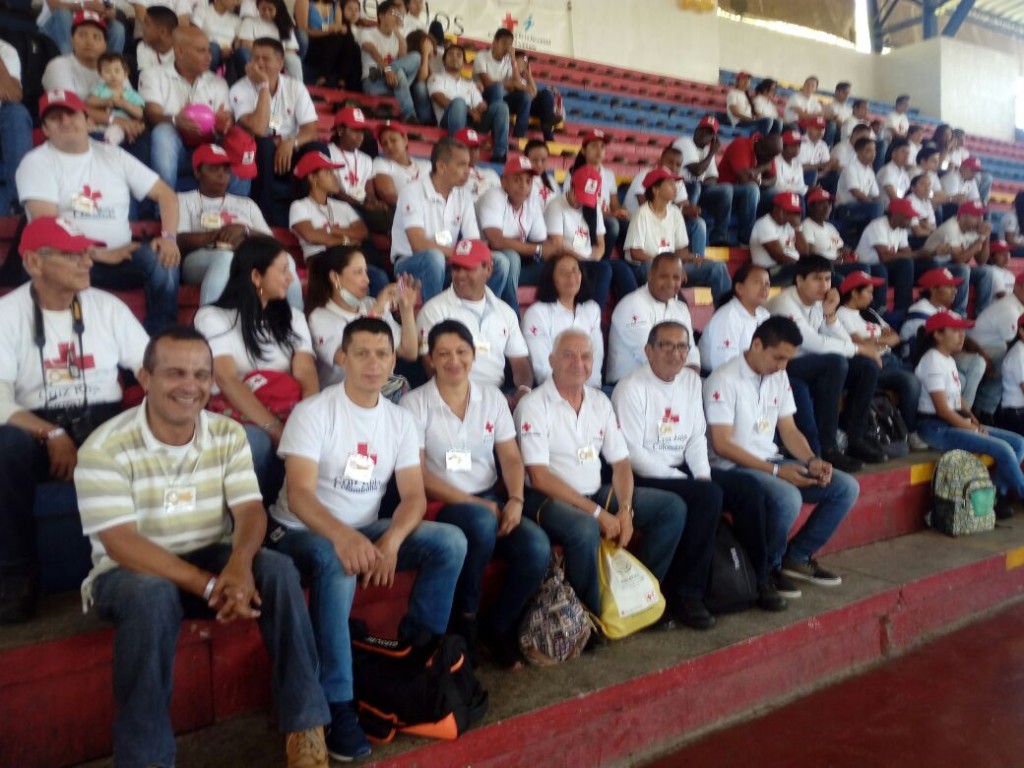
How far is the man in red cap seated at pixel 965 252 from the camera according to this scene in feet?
21.0

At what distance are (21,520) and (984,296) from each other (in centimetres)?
738

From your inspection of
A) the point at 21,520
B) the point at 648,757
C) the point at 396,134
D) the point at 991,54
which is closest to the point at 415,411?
the point at 21,520

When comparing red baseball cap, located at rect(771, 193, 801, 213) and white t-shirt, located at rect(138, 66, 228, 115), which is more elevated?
white t-shirt, located at rect(138, 66, 228, 115)

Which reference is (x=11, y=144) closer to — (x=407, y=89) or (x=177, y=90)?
(x=177, y=90)

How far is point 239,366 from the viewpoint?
8.64ft

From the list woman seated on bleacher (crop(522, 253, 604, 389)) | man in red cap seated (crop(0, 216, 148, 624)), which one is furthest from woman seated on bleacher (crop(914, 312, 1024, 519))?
man in red cap seated (crop(0, 216, 148, 624))

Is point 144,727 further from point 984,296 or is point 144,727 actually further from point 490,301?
point 984,296

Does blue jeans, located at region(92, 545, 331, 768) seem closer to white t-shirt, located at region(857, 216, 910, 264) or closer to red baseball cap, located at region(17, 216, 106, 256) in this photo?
red baseball cap, located at region(17, 216, 106, 256)

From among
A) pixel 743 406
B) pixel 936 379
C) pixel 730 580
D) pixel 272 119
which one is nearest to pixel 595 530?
pixel 730 580

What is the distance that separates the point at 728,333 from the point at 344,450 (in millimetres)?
2599

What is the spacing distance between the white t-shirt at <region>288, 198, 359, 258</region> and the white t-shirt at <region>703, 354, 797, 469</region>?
2102 mm

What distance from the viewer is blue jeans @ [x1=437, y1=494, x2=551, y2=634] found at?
238cm

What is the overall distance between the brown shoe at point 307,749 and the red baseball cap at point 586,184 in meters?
3.73

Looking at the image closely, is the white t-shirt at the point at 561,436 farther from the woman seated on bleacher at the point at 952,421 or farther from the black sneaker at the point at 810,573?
the woman seated on bleacher at the point at 952,421
